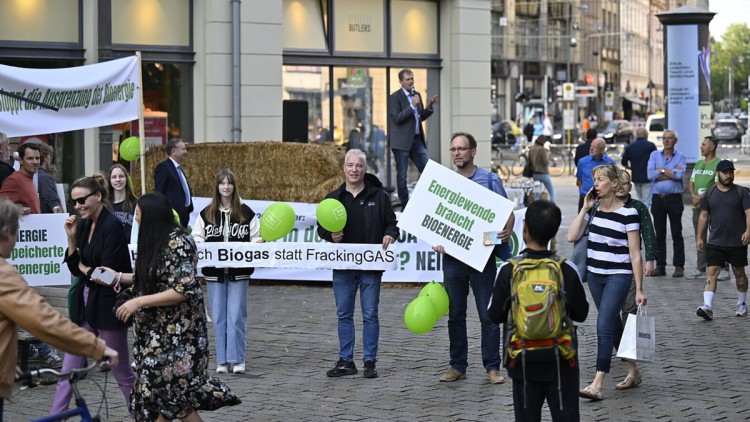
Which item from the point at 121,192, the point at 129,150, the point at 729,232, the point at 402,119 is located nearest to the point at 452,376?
the point at 121,192

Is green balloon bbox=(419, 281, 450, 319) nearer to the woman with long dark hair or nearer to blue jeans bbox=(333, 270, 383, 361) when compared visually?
blue jeans bbox=(333, 270, 383, 361)

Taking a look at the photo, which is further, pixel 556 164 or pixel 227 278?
pixel 556 164

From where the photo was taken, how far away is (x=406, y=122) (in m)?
17.3

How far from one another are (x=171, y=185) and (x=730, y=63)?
156271 mm

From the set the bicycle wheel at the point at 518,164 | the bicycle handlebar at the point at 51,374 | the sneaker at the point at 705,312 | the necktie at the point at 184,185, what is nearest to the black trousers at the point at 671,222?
the sneaker at the point at 705,312

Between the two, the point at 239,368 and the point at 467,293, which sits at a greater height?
the point at 467,293

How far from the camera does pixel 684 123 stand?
92.4 feet

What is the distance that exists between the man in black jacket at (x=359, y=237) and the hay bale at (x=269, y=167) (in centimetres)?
589

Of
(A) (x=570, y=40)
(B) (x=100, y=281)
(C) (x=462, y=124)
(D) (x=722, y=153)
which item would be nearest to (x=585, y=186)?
(C) (x=462, y=124)

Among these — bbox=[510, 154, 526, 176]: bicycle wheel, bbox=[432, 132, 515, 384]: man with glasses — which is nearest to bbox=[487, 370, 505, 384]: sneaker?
bbox=[432, 132, 515, 384]: man with glasses

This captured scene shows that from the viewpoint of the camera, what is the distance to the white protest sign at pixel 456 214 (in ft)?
32.0

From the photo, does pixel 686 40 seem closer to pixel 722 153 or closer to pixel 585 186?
pixel 585 186

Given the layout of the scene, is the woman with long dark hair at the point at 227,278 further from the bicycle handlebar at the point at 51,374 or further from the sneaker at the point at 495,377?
the bicycle handlebar at the point at 51,374

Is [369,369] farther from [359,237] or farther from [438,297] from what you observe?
[359,237]
